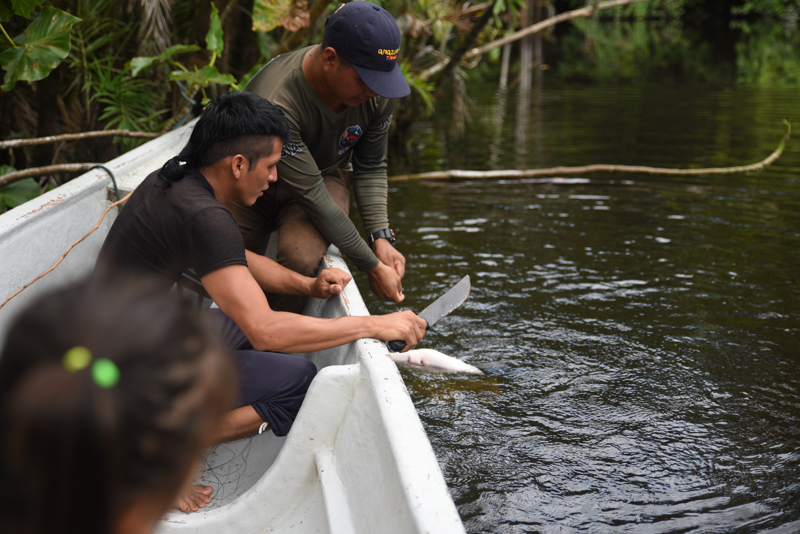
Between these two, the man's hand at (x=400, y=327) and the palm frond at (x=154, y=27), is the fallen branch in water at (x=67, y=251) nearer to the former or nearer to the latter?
the man's hand at (x=400, y=327)

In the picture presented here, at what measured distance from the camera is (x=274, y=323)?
219cm

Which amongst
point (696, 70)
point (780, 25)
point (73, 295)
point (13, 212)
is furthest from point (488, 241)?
point (780, 25)

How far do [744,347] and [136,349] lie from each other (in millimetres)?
3813

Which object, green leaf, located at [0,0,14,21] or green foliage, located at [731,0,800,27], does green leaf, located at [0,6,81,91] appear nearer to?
green leaf, located at [0,0,14,21]

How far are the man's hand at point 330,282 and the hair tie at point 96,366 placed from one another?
1990mm

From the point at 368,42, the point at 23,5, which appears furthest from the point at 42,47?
the point at 368,42

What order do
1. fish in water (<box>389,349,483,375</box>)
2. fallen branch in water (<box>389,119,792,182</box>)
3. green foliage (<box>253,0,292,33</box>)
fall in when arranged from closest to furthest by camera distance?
fish in water (<box>389,349,483,375</box>), green foliage (<box>253,0,292,33</box>), fallen branch in water (<box>389,119,792,182</box>)

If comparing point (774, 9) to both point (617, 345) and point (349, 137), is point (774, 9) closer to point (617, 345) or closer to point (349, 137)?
point (617, 345)

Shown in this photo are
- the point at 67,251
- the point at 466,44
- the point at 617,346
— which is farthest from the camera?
the point at 466,44

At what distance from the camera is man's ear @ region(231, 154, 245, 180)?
2.30 metres

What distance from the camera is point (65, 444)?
0.77 m

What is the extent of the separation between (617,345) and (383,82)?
209cm

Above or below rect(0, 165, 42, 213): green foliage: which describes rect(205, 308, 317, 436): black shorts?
below

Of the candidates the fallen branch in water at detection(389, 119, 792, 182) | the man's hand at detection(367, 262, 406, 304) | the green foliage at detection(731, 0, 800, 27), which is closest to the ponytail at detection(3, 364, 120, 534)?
the man's hand at detection(367, 262, 406, 304)
